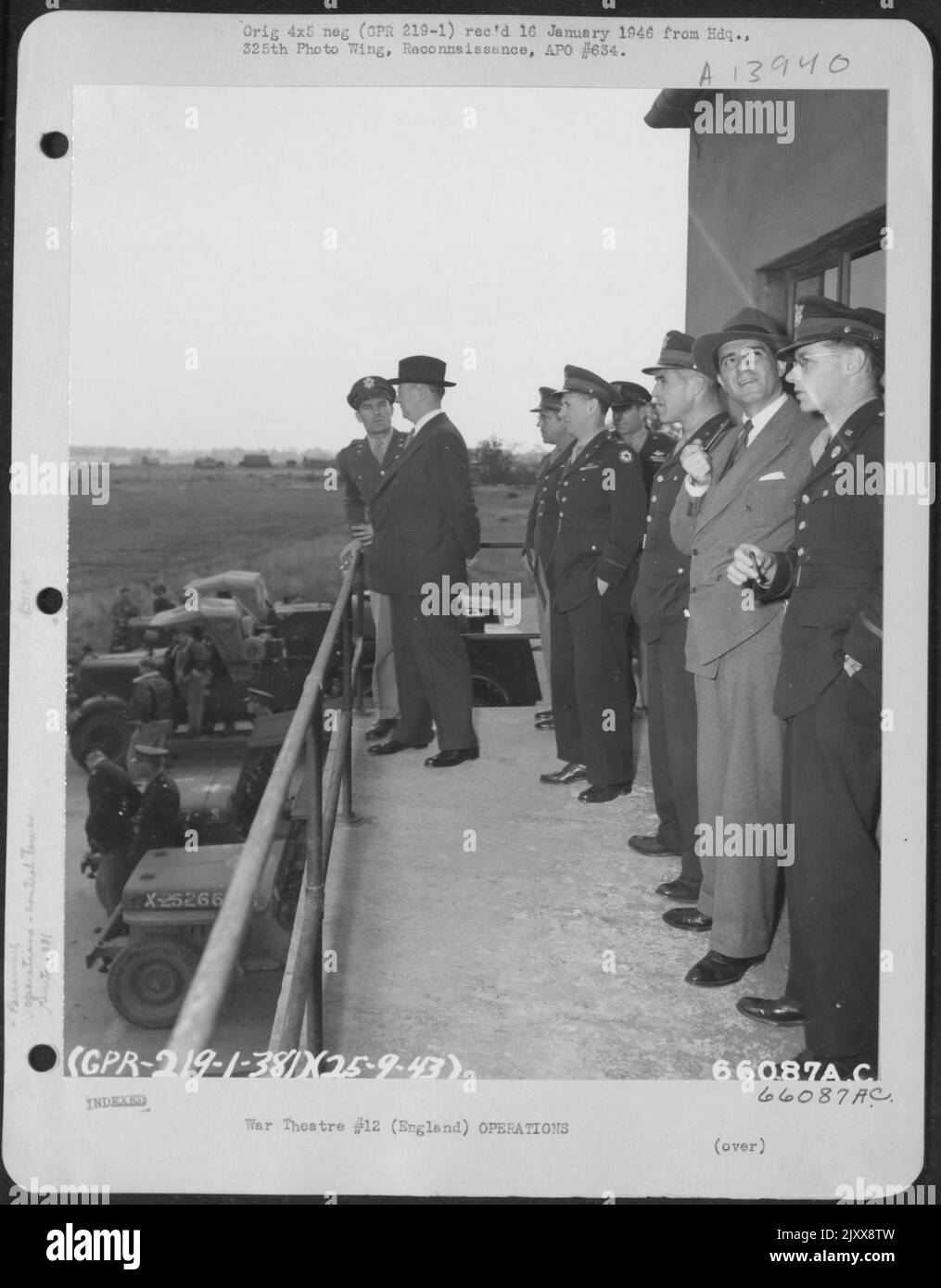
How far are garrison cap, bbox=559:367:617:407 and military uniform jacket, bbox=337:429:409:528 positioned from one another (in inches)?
9.8

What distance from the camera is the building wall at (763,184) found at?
5.41ft

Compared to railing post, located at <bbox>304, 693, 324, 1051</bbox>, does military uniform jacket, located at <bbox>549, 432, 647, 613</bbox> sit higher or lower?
higher

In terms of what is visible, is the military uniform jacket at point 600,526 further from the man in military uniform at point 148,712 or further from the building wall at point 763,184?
the man in military uniform at point 148,712

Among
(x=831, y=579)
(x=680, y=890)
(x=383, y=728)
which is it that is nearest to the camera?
(x=831, y=579)

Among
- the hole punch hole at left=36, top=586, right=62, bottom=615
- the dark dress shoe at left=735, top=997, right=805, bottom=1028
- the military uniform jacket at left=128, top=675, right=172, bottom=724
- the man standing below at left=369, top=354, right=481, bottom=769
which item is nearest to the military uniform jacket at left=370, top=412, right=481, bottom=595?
the man standing below at left=369, top=354, right=481, bottom=769

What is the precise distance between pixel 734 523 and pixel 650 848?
479 millimetres

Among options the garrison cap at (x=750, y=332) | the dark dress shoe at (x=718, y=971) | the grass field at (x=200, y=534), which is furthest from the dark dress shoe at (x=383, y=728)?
the garrison cap at (x=750, y=332)

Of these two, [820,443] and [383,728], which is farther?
[383,728]

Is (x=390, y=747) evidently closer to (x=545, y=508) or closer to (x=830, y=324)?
(x=545, y=508)

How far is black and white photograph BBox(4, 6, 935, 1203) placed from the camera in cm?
163

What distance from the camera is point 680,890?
5.53ft
